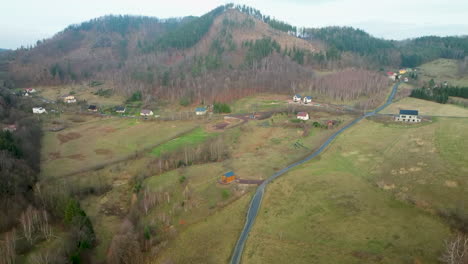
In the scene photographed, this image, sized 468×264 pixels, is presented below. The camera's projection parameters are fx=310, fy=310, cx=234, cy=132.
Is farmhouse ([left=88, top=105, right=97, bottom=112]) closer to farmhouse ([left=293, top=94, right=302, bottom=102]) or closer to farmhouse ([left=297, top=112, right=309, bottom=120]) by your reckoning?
farmhouse ([left=293, top=94, right=302, bottom=102])

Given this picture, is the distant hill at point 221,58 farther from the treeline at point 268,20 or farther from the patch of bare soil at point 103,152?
the patch of bare soil at point 103,152

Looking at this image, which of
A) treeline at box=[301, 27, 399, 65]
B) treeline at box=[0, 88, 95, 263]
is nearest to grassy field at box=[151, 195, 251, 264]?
treeline at box=[0, 88, 95, 263]

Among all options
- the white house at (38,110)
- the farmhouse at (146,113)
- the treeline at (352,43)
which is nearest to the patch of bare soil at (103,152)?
the farmhouse at (146,113)

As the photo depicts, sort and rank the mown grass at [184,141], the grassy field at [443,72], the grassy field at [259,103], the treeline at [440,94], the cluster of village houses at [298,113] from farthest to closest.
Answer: the grassy field at [443,72], the grassy field at [259,103], the treeline at [440,94], the cluster of village houses at [298,113], the mown grass at [184,141]

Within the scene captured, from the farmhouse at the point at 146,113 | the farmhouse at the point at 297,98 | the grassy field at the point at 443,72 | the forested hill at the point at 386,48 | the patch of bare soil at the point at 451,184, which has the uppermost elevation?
the forested hill at the point at 386,48

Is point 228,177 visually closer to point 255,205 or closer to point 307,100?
point 255,205

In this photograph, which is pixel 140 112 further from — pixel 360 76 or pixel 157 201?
pixel 360 76

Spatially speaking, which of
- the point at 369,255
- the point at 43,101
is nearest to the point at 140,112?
the point at 43,101
